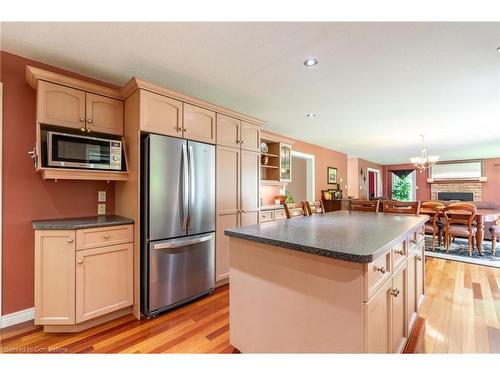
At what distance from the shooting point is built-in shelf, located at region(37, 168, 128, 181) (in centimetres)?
192

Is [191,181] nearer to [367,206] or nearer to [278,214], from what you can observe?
[278,214]

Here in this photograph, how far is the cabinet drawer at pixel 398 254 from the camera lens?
1407mm

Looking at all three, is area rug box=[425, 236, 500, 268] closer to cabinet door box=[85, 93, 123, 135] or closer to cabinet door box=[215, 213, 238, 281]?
cabinet door box=[215, 213, 238, 281]

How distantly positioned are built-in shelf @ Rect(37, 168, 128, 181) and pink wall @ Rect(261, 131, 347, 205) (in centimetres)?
260

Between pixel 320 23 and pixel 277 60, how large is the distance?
0.52 metres

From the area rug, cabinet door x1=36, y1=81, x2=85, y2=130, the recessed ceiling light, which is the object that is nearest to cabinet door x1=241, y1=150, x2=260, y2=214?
the recessed ceiling light

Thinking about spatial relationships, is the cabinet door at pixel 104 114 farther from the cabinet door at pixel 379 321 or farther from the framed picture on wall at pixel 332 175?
the framed picture on wall at pixel 332 175

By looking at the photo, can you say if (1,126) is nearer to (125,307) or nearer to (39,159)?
(39,159)

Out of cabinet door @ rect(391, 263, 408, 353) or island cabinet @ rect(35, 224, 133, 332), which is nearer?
cabinet door @ rect(391, 263, 408, 353)

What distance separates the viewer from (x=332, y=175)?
21.5 feet

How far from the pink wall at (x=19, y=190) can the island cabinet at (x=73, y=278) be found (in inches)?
12.4

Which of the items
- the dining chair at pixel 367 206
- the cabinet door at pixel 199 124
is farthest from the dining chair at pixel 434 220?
the cabinet door at pixel 199 124

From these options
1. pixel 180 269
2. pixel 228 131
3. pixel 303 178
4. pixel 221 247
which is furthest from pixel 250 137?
pixel 303 178

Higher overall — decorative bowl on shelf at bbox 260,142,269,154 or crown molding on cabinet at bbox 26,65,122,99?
crown molding on cabinet at bbox 26,65,122,99
